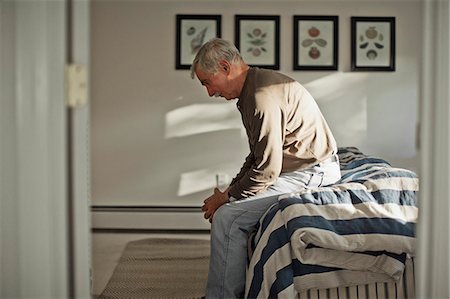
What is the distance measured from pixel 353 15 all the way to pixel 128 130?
2.06 meters

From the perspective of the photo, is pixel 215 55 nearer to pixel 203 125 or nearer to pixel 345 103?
pixel 203 125

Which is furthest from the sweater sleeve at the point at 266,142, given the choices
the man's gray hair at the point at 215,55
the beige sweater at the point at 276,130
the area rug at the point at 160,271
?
the area rug at the point at 160,271

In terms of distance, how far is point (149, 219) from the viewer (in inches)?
227

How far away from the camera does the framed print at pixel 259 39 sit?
18.8 ft

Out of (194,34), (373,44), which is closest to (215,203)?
(194,34)

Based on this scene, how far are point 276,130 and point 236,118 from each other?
2883 mm

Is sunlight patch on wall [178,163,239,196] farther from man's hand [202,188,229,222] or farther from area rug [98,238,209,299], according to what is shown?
man's hand [202,188,229,222]

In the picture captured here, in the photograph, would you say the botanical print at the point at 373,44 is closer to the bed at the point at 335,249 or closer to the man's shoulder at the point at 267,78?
the man's shoulder at the point at 267,78

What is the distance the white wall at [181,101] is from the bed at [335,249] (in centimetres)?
296

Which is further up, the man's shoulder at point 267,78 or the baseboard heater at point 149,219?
the man's shoulder at point 267,78

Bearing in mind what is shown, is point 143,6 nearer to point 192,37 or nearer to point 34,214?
point 192,37

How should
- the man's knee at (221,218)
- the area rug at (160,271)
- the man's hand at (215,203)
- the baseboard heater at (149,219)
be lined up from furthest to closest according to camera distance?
1. the baseboard heater at (149,219)
2. the area rug at (160,271)
3. the man's hand at (215,203)
4. the man's knee at (221,218)

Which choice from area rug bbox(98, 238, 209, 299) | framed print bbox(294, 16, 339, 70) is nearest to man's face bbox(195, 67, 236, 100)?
area rug bbox(98, 238, 209, 299)

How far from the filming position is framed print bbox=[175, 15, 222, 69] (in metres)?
5.73
